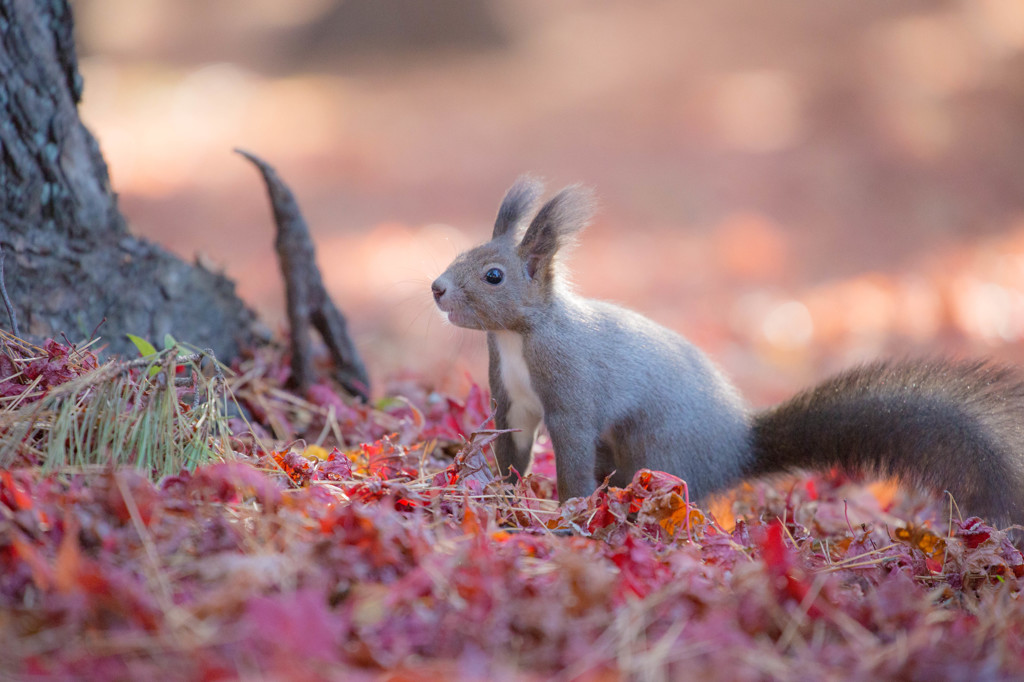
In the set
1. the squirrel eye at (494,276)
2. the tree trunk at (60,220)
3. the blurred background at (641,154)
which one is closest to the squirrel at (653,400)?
the squirrel eye at (494,276)

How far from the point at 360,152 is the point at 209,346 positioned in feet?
14.9

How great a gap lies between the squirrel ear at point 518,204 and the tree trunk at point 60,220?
42.0 inches

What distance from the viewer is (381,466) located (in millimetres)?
2051

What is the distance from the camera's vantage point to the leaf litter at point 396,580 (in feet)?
3.44

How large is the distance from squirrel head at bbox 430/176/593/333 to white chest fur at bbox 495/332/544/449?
6 cm

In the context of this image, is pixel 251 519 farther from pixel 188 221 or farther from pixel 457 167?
pixel 457 167

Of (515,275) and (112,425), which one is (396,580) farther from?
(515,275)

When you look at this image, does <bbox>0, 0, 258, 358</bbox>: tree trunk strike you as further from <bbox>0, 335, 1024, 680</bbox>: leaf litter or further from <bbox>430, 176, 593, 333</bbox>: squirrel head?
<bbox>430, 176, 593, 333</bbox>: squirrel head

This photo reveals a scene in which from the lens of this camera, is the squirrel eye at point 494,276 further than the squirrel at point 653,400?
Yes

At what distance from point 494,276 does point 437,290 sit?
0.16m

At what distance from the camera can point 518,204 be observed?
235 cm

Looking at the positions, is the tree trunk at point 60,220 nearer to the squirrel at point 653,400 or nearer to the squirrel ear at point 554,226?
the squirrel at point 653,400

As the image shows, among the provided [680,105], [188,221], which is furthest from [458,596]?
[680,105]

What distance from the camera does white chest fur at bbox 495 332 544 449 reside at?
7.47 ft
